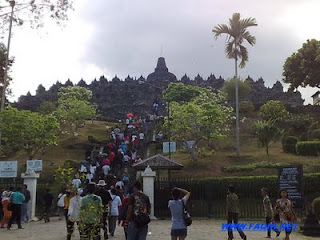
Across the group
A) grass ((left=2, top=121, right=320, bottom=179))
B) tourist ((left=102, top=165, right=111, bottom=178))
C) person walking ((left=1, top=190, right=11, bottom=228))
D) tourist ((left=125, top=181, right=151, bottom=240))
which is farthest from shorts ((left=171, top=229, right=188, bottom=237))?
grass ((left=2, top=121, right=320, bottom=179))

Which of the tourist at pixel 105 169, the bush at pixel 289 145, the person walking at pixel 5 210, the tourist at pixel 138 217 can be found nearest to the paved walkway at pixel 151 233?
the person walking at pixel 5 210

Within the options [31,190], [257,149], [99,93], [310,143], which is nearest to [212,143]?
[257,149]

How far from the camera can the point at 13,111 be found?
27625mm

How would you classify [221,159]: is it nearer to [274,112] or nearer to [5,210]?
[274,112]

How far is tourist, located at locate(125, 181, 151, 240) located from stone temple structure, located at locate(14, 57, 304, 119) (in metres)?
61.1

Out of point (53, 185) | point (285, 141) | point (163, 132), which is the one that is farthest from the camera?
point (163, 132)

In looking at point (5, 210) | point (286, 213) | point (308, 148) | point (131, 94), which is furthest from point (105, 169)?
point (131, 94)

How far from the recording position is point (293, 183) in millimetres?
13750

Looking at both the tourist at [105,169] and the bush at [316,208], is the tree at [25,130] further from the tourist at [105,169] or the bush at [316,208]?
the bush at [316,208]

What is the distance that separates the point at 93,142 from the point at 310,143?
1874cm

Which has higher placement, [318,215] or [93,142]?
[93,142]

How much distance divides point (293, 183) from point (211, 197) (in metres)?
5.12

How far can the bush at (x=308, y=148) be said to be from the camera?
27.5m

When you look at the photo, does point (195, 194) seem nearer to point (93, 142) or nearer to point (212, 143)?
point (212, 143)
